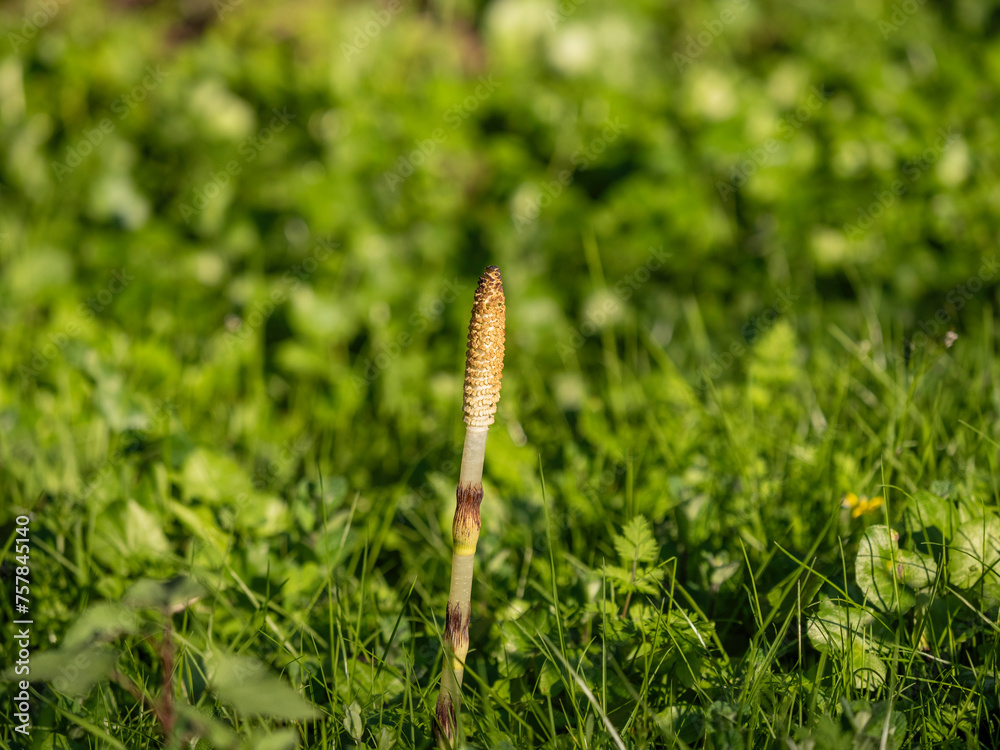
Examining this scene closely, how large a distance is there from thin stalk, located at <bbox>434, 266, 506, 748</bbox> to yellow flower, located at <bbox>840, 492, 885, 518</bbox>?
3.18 ft

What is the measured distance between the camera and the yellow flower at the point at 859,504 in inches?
73.3

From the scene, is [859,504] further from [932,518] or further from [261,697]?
[261,697]

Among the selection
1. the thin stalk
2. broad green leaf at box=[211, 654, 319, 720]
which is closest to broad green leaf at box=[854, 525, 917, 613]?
the thin stalk

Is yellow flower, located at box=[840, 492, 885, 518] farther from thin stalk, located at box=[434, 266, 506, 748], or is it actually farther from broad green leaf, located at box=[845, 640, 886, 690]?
thin stalk, located at box=[434, 266, 506, 748]

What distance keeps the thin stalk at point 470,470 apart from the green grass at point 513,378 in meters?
0.13

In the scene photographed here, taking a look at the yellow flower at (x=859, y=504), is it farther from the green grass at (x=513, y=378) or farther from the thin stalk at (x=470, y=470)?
the thin stalk at (x=470, y=470)

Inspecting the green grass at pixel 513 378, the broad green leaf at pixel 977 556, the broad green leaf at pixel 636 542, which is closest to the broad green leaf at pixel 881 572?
the green grass at pixel 513 378

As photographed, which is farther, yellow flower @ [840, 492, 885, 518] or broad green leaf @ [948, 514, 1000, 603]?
yellow flower @ [840, 492, 885, 518]

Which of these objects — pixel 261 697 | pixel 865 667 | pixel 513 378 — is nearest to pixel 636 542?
pixel 865 667

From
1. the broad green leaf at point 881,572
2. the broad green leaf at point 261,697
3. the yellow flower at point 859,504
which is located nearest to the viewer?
the broad green leaf at point 261,697

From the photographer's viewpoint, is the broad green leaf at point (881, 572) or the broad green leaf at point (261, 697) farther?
the broad green leaf at point (881, 572)

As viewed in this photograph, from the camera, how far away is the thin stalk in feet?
A: 3.94

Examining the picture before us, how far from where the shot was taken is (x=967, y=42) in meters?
4.43

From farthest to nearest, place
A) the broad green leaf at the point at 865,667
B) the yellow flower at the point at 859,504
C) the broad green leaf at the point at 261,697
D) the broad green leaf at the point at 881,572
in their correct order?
the yellow flower at the point at 859,504
the broad green leaf at the point at 881,572
the broad green leaf at the point at 865,667
the broad green leaf at the point at 261,697
